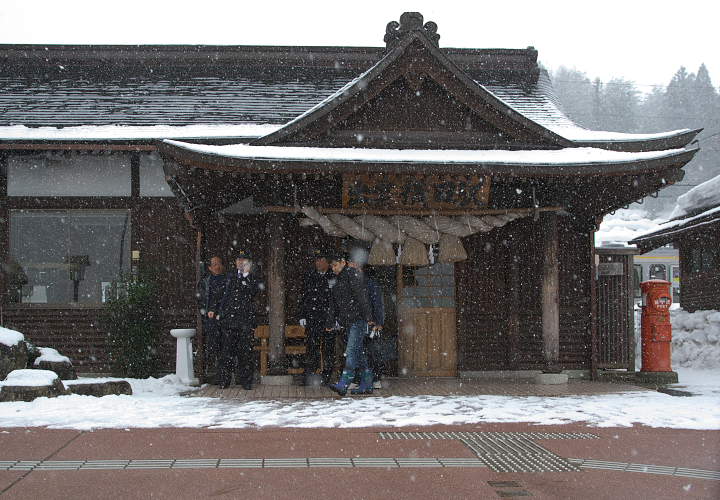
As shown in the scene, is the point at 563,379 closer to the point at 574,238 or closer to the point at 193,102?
the point at 574,238

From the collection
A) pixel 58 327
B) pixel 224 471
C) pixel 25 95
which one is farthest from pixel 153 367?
pixel 224 471

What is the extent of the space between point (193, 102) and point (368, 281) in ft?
19.6

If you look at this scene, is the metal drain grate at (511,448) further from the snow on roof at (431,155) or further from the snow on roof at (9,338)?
the snow on roof at (9,338)

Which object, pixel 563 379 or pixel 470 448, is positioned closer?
pixel 470 448

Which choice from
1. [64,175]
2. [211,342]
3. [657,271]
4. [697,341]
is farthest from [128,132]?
[657,271]

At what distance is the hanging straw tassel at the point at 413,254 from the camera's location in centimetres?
1078

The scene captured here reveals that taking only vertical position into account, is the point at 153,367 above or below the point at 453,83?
below

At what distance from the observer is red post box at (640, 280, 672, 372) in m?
12.3

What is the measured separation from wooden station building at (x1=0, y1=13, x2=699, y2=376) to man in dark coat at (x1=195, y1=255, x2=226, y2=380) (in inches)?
30.0

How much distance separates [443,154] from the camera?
10.5 m

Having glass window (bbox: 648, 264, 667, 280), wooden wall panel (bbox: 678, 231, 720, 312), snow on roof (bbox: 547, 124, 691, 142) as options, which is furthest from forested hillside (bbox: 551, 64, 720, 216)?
snow on roof (bbox: 547, 124, 691, 142)

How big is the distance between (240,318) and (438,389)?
10.0ft

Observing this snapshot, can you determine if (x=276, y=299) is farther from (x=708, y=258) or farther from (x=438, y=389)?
(x=708, y=258)

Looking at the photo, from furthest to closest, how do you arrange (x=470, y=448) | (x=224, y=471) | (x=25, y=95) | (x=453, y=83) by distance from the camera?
(x=25, y=95) → (x=453, y=83) → (x=470, y=448) → (x=224, y=471)
